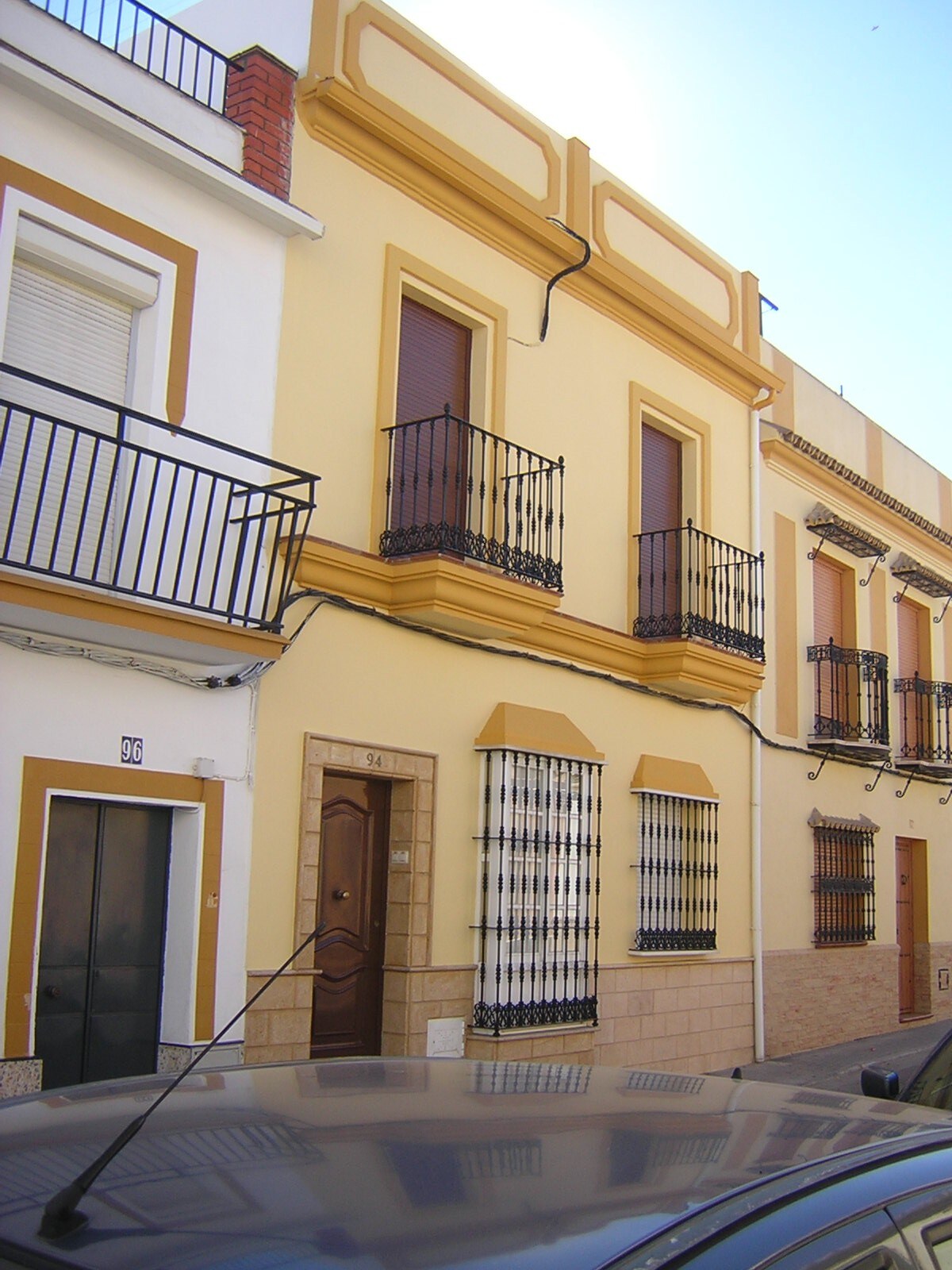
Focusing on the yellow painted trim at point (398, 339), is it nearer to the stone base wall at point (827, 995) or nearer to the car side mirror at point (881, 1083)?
the car side mirror at point (881, 1083)

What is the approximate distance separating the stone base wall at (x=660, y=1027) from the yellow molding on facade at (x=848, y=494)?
5.28 m

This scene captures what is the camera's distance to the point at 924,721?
17062mm

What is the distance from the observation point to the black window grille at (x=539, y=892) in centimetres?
966

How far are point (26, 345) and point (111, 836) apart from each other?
2785 mm

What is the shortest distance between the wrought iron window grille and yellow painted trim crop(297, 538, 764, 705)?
347cm

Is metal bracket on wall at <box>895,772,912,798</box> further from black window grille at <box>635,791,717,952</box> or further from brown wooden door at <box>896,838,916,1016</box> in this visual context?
black window grille at <box>635,791,717,952</box>

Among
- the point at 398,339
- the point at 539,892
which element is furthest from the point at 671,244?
the point at 539,892

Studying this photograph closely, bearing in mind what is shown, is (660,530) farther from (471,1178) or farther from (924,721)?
(471,1178)

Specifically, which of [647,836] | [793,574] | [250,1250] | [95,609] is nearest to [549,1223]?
[250,1250]

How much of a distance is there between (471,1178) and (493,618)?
767 cm

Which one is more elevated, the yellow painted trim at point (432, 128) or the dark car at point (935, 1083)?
the yellow painted trim at point (432, 128)

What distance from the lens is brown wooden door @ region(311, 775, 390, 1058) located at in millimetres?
9039

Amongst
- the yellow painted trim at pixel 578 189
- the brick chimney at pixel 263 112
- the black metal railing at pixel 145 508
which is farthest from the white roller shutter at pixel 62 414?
the yellow painted trim at pixel 578 189

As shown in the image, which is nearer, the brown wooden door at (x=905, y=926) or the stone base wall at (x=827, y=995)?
the stone base wall at (x=827, y=995)
